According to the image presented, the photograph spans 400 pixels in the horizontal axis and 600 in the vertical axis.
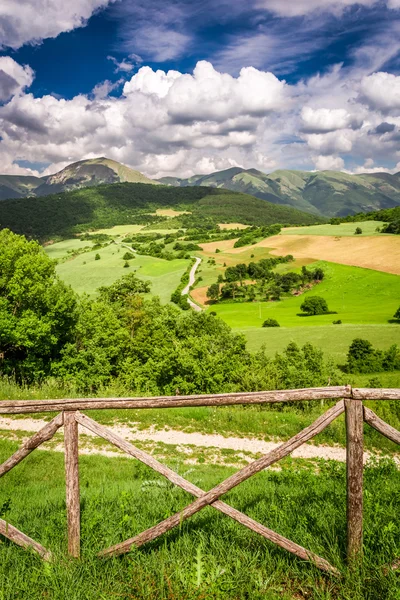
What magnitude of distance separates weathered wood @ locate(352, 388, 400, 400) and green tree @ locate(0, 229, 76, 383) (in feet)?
91.4

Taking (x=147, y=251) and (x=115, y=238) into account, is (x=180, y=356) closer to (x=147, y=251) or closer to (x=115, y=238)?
(x=147, y=251)

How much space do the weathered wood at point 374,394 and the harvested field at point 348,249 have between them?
92.4 meters

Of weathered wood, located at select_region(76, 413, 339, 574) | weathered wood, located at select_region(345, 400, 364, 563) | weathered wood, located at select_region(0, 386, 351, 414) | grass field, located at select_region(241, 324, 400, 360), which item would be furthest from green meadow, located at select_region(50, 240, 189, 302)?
weathered wood, located at select_region(345, 400, 364, 563)

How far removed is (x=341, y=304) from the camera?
3130 inches

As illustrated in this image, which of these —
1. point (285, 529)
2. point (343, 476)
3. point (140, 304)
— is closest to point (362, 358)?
point (140, 304)

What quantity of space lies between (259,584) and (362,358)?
42.7 m

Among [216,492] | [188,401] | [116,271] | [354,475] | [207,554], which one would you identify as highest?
[116,271]

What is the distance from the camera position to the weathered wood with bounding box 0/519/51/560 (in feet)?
12.5

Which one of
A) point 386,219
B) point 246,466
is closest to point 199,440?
point 246,466

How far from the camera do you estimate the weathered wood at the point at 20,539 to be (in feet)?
12.5

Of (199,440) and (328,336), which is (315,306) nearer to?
(328,336)

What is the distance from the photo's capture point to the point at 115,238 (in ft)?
634

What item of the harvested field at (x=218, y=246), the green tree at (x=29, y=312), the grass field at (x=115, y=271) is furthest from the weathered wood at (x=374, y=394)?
the harvested field at (x=218, y=246)

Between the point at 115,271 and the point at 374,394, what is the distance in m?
107
